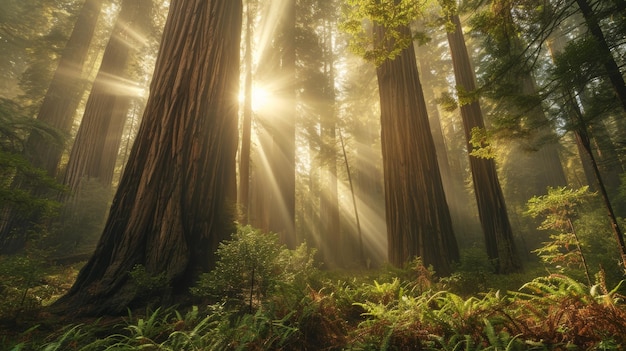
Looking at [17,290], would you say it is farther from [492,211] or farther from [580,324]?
[492,211]

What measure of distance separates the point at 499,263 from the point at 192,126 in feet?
22.6

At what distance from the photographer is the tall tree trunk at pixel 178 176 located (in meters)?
3.25

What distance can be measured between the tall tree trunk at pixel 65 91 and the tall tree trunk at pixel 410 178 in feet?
34.5

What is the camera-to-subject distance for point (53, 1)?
14148mm

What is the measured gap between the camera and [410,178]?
5.41m

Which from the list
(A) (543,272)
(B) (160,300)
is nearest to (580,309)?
(B) (160,300)

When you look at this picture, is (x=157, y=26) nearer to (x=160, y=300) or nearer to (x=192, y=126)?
(x=192, y=126)

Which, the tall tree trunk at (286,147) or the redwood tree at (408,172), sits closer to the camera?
the redwood tree at (408,172)

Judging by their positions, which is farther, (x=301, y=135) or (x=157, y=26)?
(x=301, y=135)

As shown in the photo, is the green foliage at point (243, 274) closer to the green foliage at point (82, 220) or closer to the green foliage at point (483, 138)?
the green foliage at point (483, 138)

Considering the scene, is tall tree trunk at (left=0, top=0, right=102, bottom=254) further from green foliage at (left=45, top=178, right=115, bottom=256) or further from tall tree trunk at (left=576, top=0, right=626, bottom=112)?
tall tree trunk at (left=576, top=0, right=626, bottom=112)

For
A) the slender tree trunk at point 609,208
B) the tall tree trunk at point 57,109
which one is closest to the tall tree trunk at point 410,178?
the slender tree trunk at point 609,208

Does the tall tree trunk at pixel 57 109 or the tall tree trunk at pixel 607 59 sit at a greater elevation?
the tall tree trunk at pixel 57 109

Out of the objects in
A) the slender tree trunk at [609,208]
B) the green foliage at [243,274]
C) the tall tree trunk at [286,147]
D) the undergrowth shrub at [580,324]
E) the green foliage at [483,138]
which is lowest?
the undergrowth shrub at [580,324]
